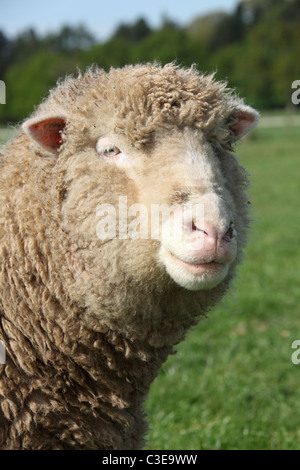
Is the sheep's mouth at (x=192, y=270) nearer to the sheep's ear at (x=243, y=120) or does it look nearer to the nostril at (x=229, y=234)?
the nostril at (x=229, y=234)

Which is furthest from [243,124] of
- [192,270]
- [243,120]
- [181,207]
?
[192,270]

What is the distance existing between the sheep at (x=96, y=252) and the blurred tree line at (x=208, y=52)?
695 millimetres

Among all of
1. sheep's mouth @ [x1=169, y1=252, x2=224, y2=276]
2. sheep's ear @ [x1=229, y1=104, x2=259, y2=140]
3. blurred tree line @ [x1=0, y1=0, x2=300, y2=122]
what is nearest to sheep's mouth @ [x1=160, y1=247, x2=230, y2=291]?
sheep's mouth @ [x1=169, y1=252, x2=224, y2=276]

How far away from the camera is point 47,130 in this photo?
7.63 feet

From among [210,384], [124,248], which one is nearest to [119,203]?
[124,248]

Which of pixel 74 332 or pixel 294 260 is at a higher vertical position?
pixel 294 260

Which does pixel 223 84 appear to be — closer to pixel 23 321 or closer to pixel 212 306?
pixel 212 306

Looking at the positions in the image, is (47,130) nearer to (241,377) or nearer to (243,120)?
(243,120)

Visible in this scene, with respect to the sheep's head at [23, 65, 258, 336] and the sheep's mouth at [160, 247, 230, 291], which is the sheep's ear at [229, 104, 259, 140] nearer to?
the sheep's head at [23, 65, 258, 336]

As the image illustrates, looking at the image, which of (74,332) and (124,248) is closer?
(124,248)

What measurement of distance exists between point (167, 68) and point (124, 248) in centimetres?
79

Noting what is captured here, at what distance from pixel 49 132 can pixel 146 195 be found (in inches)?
20.6
